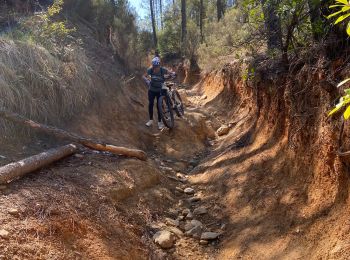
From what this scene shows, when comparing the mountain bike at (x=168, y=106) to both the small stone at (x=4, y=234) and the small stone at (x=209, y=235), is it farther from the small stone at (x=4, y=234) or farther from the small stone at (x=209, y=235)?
the small stone at (x=4, y=234)

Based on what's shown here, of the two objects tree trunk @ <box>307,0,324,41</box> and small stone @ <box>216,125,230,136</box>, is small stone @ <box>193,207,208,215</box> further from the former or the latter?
small stone @ <box>216,125,230,136</box>

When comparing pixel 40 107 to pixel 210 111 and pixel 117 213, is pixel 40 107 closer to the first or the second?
pixel 117 213

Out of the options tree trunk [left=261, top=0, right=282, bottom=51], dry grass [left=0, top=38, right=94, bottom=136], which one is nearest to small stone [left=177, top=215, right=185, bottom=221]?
dry grass [left=0, top=38, right=94, bottom=136]

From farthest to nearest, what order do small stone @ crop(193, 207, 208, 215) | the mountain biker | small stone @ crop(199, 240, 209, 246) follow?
1. the mountain biker
2. small stone @ crop(193, 207, 208, 215)
3. small stone @ crop(199, 240, 209, 246)

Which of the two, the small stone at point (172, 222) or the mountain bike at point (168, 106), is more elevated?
the mountain bike at point (168, 106)

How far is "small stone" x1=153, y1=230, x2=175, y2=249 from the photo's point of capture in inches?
152

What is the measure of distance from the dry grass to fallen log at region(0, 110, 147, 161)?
7.4 inches

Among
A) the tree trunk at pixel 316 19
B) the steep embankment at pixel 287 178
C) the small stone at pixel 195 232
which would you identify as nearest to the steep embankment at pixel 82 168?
the small stone at pixel 195 232

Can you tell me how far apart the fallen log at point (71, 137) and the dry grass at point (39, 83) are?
19 centimetres

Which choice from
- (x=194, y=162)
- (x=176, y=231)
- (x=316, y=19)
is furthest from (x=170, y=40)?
(x=176, y=231)

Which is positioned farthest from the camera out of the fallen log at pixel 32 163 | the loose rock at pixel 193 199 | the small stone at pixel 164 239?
the loose rock at pixel 193 199

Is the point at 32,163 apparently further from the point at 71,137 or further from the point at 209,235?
the point at 209,235

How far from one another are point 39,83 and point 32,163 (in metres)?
2.27

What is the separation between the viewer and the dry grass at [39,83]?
208 inches
